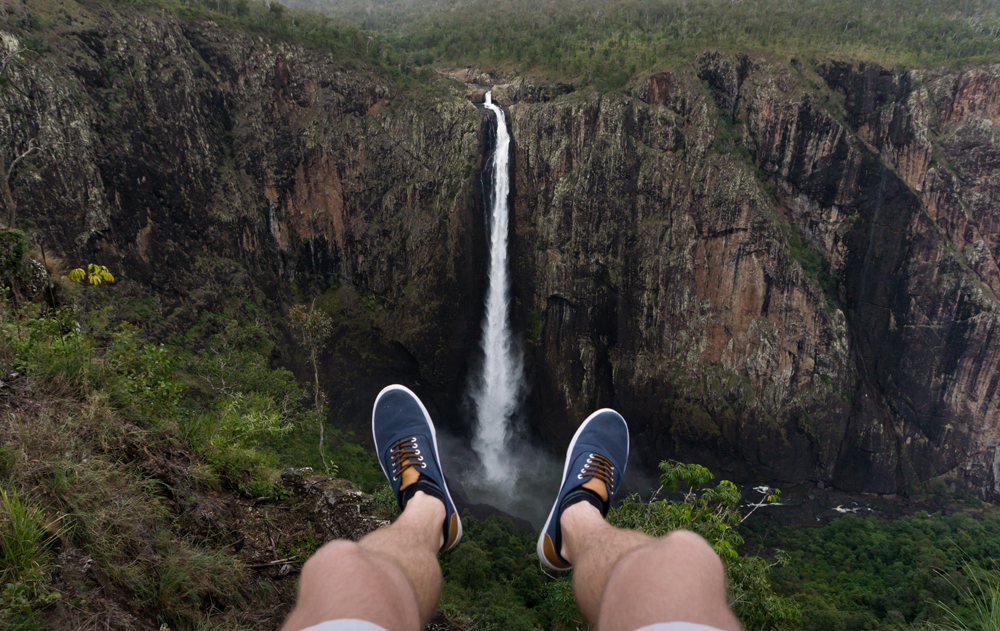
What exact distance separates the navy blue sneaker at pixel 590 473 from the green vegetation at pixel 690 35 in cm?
2135

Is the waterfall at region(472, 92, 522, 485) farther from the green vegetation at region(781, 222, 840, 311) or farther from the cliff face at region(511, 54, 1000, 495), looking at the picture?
the green vegetation at region(781, 222, 840, 311)

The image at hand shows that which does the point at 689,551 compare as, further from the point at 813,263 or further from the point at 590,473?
the point at 813,263

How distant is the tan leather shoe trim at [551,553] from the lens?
2585 mm

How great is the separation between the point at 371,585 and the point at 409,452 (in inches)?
67.0

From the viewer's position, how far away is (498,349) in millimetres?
22094

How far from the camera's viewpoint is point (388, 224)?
21781 millimetres

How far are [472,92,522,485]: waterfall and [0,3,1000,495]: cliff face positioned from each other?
805 mm

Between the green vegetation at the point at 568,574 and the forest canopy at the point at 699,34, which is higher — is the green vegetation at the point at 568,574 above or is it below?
below

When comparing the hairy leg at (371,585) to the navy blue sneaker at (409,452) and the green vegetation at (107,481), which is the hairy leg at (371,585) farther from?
the green vegetation at (107,481)

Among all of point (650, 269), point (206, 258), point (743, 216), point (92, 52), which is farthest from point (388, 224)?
point (743, 216)

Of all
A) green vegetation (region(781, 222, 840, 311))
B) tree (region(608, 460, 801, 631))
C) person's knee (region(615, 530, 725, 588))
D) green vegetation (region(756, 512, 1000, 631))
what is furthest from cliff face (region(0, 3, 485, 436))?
person's knee (region(615, 530, 725, 588))

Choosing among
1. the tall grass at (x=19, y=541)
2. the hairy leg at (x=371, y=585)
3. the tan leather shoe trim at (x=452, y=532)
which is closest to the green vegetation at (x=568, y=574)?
the tan leather shoe trim at (x=452, y=532)

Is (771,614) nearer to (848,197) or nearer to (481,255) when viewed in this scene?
(481,255)

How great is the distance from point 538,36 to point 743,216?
715 inches
